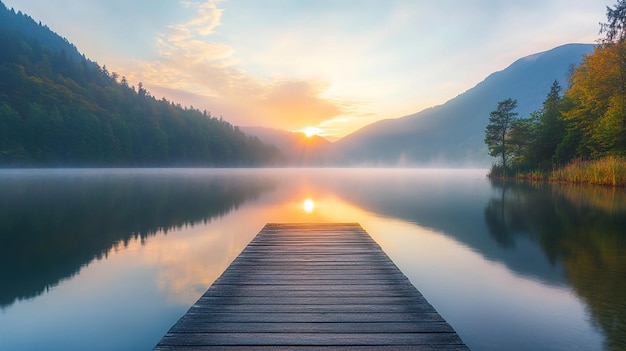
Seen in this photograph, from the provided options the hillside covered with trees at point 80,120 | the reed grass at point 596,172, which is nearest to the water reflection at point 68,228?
the reed grass at point 596,172

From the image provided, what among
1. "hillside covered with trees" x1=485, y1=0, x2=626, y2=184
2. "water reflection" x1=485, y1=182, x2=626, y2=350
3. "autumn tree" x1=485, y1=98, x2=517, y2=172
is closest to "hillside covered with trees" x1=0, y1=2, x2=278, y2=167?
"autumn tree" x1=485, y1=98, x2=517, y2=172

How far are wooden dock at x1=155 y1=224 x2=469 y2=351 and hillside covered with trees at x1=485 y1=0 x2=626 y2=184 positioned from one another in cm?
3738

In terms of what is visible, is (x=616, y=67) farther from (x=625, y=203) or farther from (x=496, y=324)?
(x=496, y=324)

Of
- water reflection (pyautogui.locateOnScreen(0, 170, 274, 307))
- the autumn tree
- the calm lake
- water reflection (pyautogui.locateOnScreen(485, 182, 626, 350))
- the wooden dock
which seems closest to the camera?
the wooden dock

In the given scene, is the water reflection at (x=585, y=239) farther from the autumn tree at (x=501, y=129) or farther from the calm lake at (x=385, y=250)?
the autumn tree at (x=501, y=129)

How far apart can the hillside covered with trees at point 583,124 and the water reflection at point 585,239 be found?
15.4 meters

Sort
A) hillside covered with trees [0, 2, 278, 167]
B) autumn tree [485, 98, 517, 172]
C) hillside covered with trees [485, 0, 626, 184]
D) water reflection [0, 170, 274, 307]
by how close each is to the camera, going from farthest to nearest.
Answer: hillside covered with trees [0, 2, 278, 167] → autumn tree [485, 98, 517, 172] → hillside covered with trees [485, 0, 626, 184] → water reflection [0, 170, 274, 307]

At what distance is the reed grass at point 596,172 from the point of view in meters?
32.8

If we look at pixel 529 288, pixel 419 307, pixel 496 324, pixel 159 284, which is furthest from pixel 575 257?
pixel 159 284

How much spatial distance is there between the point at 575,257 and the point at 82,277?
47.9 feet

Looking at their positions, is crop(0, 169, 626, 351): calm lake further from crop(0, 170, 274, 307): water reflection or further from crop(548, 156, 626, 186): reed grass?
crop(548, 156, 626, 186): reed grass

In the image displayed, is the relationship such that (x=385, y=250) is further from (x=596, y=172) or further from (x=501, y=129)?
(x=501, y=129)

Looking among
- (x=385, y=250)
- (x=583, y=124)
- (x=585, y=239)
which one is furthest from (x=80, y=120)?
(x=585, y=239)

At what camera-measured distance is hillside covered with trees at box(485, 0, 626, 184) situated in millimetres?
35781
